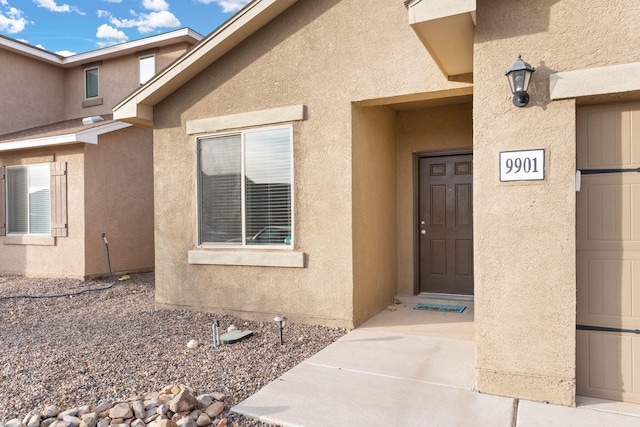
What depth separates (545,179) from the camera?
134 inches

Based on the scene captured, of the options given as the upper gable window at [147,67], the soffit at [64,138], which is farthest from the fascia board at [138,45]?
the soffit at [64,138]

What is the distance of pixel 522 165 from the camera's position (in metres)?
3.47

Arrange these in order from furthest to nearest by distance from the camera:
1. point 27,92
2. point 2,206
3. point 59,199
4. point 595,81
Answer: point 27,92 → point 2,206 → point 59,199 → point 595,81

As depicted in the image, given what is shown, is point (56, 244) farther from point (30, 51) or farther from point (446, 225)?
point (446, 225)

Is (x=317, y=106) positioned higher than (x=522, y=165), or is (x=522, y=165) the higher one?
(x=317, y=106)

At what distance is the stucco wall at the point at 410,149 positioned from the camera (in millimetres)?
7121

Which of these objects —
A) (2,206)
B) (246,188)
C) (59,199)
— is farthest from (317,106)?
(2,206)

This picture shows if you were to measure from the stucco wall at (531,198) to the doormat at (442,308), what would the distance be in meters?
2.78

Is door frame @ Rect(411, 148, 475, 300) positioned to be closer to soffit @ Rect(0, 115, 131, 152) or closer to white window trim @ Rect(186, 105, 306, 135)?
white window trim @ Rect(186, 105, 306, 135)

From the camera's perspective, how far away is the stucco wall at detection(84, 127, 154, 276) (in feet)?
31.5

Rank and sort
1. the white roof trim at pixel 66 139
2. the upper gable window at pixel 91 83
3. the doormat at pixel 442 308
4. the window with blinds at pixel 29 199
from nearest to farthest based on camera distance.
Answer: the doormat at pixel 442 308, the white roof trim at pixel 66 139, the window with blinds at pixel 29 199, the upper gable window at pixel 91 83

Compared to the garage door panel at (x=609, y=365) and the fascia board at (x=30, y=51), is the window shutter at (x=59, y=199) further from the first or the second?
the garage door panel at (x=609, y=365)

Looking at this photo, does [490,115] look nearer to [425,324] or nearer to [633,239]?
[633,239]

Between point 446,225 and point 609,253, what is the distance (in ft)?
12.6
